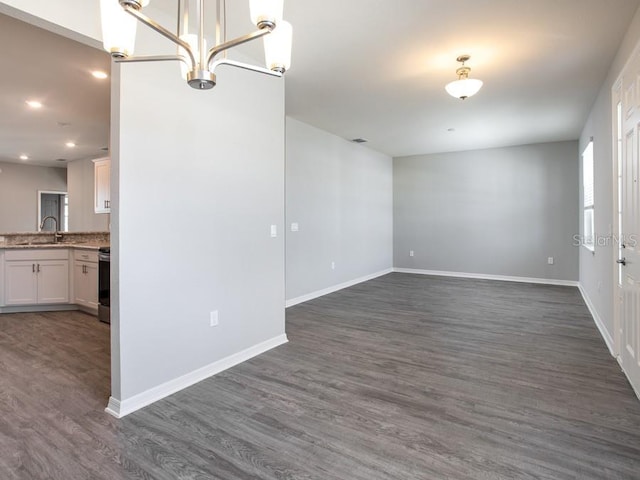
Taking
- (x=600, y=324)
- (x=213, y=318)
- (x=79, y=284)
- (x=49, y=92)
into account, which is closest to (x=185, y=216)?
(x=213, y=318)

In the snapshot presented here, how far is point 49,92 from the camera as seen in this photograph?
4.12 metres

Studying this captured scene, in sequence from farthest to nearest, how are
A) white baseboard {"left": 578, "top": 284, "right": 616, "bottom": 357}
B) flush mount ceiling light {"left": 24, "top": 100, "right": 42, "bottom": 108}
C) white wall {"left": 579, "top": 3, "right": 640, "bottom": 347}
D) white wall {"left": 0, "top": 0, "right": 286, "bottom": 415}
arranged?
1. flush mount ceiling light {"left": 24, "top": 100, "right": 42, "bottom": 108}
2. white baseboard {"left": 578, "top": 284, "right": 616, "bottom": 357}
3. white wall {"left": 579, "top": 3, "right": 640, "bottom": 347}
4. white wall {"left": 0, "top": 0, "right": 286, "bottom": 415}

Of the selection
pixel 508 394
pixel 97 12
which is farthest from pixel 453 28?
pixel 508 394

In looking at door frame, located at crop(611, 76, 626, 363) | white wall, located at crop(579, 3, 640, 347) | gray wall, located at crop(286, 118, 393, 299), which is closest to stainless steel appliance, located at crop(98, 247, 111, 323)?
gray wall, located at crop(286, 118, 393, 299)

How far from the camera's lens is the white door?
2.40 metres

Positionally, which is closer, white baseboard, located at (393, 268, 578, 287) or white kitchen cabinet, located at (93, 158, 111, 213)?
white kitchen cabinet, located at (93, 158, 111, 213)

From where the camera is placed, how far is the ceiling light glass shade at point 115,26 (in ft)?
4.75

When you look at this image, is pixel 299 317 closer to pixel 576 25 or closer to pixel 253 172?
pixel 253 172

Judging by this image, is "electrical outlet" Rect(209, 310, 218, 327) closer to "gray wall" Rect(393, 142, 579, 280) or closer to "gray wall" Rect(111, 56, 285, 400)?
"gray wall" Rect(111, 56, 285, 400)

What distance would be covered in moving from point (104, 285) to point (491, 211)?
271 inches

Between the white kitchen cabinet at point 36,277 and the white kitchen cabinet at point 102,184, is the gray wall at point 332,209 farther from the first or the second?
the white kitchen cabinet at point 36,277

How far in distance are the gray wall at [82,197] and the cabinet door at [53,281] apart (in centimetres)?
269

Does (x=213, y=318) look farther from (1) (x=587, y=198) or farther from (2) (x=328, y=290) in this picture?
(1) (x=587, y=198)

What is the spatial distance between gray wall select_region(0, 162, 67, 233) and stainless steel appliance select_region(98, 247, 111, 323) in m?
6.07
